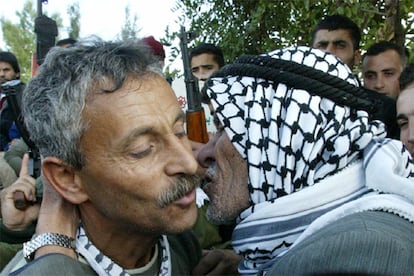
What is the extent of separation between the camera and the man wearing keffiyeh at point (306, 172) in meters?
1.42

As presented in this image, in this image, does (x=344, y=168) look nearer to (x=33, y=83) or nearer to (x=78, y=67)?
(x=78, y=67)

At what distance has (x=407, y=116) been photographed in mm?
3146

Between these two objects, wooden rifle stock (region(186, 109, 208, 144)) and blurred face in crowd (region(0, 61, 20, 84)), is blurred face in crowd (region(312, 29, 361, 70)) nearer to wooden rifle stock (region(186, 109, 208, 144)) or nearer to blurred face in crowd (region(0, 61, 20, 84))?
wooden rifle stock (region(186, 109, 208, 144))

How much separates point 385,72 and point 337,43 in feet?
1.82

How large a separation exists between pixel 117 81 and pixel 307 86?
632 mm

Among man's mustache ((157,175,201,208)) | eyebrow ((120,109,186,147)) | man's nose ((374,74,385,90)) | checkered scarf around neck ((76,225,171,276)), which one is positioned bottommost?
checkered scarf around neck ((76,225,171,276))

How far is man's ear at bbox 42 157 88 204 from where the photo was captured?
1.70 metres

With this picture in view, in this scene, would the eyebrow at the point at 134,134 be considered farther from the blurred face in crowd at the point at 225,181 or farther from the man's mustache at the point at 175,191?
the blurred face in crowd at the point at 225,181

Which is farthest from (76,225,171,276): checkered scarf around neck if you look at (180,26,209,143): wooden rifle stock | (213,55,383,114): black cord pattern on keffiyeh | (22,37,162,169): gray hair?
(180,26,209,143): wooden rifle stock

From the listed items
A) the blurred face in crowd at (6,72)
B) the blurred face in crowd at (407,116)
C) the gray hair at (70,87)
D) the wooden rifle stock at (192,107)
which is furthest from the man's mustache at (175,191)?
the blurred face in crowd at (6,72)

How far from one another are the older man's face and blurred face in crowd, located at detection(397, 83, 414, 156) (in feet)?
6.09

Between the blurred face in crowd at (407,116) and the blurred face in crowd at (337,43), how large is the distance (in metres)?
1.91

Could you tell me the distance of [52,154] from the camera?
168 cm

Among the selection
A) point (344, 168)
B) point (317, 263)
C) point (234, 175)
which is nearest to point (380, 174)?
point (344, 168)
